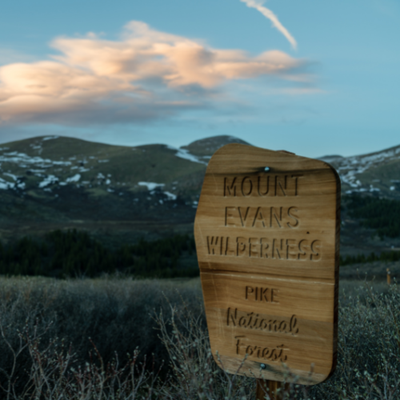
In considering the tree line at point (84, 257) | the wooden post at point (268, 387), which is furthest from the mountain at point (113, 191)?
the wooden post at point (268, 387)

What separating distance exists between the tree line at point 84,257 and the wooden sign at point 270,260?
49.3 ft

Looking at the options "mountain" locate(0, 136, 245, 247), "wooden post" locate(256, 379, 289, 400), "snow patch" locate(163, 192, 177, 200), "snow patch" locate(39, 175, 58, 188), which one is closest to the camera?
"wooden post" locate(256, 379, 289, 400)

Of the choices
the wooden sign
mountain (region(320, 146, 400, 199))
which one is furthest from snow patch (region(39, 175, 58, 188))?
→ the wooden sign

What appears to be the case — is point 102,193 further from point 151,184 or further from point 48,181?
point 48,181

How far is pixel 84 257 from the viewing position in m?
18.7

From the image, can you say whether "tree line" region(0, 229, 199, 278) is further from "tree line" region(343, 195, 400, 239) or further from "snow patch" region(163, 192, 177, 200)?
A: "snow patch" region(163, 192, 177, 200)

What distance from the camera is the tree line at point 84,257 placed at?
17797 millimetres

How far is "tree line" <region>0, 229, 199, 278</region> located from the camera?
701 inches

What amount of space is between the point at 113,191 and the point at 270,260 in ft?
147

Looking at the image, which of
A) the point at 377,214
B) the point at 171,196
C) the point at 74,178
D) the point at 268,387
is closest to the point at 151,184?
the point at 171,196

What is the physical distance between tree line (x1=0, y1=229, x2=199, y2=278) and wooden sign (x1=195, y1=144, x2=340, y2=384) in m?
15.0

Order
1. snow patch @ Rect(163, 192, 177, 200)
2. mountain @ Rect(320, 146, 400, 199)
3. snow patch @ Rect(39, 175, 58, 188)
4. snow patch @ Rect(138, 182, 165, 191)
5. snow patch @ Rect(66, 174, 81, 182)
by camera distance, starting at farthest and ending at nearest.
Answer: mountain @ Rect(320, 146, 400, 199) < snow patch @ Rect(66, 174, 81, 182) < snow patch @ Rect(138, 182, 165, 191) < snow patch @ Rect(39, 175, 58, 188) < snow patch @ Rect(163, 192, 177, 200)

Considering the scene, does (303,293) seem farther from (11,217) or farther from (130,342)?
(11,217)

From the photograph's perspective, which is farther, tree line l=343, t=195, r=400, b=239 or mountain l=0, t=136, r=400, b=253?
tree line l=343, t=195, r=400, b=239
